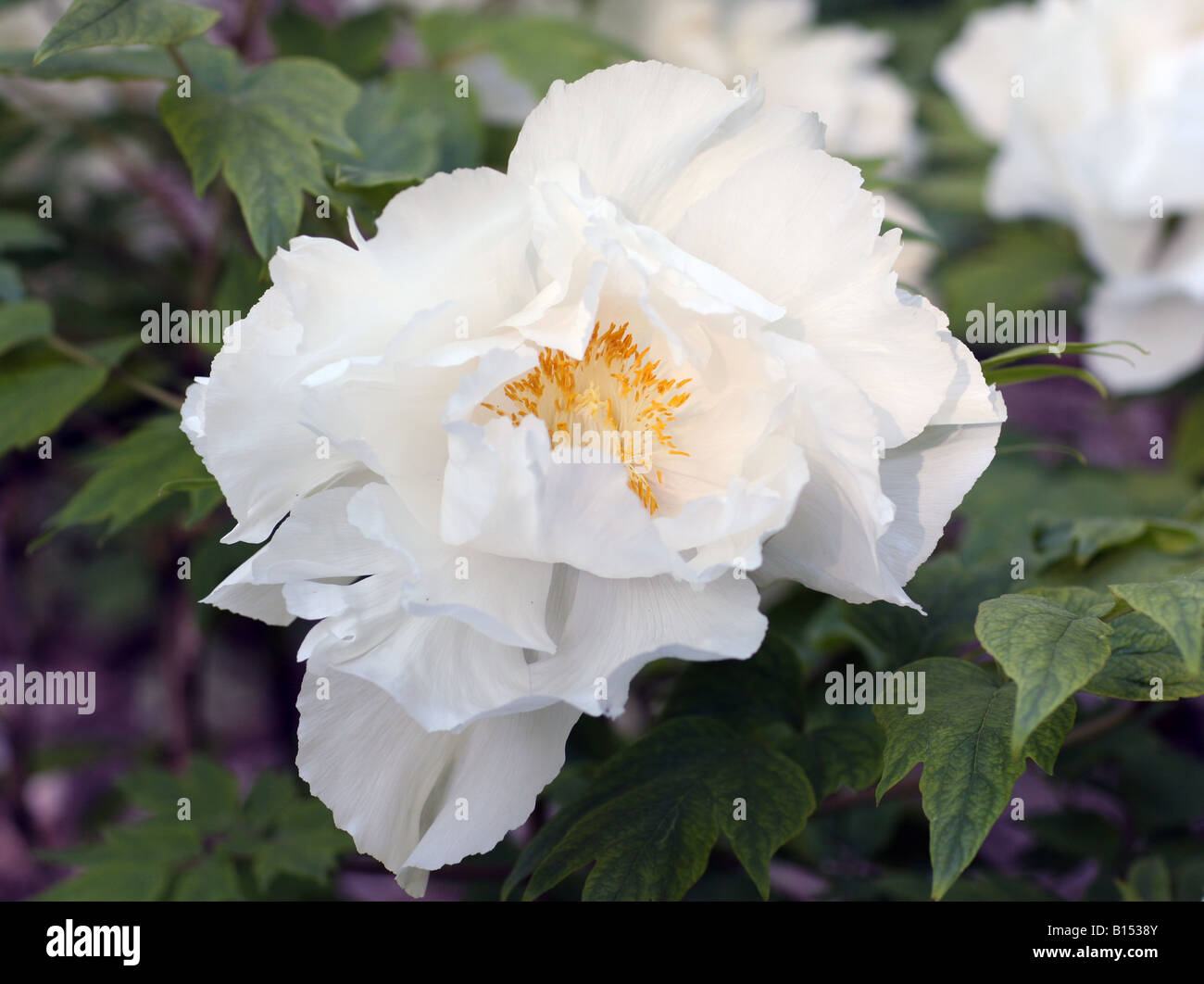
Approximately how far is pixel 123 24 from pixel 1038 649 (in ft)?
1.92

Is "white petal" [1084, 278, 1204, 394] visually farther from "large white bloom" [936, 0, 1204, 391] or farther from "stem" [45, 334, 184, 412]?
"stem" [45, 334, 184, 412]

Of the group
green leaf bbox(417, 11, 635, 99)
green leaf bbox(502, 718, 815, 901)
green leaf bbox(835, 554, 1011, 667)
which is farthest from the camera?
green leaf bbox(417, 11, 635, 99)

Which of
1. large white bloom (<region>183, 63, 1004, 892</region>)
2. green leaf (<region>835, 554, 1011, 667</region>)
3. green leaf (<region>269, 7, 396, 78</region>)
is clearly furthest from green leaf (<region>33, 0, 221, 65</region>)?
green leaf (<region>835, 554, 1011, 667</region>)

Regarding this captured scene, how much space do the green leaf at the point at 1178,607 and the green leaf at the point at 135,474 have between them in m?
0.55

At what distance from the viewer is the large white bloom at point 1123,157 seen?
1152 mm

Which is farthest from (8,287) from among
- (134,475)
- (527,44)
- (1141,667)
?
(1141,667)

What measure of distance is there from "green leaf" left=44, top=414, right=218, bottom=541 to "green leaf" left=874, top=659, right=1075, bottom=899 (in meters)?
0.46

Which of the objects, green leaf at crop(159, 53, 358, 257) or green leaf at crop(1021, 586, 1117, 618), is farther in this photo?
green leaf at crop(159, 53, 358, 257)

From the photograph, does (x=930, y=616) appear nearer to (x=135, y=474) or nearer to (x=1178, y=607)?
(x=1178, y=607)

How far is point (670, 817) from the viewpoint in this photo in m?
0.59

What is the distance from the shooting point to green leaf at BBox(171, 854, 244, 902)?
2.47 ft

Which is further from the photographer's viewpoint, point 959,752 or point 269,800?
point 269,800

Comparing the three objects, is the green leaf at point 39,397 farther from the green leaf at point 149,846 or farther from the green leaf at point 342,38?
the green leaf at point 342,38

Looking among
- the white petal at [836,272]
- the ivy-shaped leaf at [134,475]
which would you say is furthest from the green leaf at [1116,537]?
the ivy-shaped leaf at [134,475]
